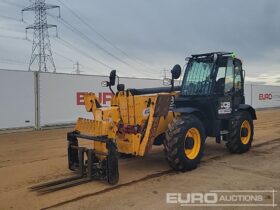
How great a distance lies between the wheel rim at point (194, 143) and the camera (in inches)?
342

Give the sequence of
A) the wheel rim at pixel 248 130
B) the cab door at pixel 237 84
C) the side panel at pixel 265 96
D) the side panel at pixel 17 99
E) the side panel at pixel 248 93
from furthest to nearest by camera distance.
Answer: the side panel at pixel 265 96
the side panel at pixel 248 93
the side panel at pixel 17 99
the wheel rim at pixel 248 130
the cab door at pixel 237 84

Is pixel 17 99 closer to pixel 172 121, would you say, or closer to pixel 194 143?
pixel 172 121

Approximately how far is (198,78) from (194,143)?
6.61ft

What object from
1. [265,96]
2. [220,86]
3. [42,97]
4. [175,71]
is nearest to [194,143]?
[175,71]

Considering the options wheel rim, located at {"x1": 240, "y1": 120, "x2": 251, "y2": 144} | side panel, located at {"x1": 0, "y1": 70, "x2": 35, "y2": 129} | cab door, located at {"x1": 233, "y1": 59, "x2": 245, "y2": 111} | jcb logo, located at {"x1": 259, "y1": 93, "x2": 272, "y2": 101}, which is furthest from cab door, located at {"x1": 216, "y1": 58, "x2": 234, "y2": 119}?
jcb logo, located at {"x1": 259, "y1": 93, "x2": 272, "y2": 101}

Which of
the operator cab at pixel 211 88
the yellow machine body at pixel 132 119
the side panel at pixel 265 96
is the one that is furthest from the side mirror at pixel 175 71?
the side panel at pixel 265 96

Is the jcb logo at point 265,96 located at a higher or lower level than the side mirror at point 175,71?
lower

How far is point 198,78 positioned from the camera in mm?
10148

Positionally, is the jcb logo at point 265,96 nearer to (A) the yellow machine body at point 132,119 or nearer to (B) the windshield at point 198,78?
(B) the windshield at point 198,78

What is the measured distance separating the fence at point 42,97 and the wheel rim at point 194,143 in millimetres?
10021

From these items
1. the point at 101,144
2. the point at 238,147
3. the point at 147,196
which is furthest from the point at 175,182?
the point at 238,147

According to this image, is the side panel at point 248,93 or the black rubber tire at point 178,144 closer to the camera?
the black rubber tire at point 178,144

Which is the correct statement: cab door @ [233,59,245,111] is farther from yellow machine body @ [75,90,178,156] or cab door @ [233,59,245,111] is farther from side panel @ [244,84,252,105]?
side panel @ [244,84,252,105]

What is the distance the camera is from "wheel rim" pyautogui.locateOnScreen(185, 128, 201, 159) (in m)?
8.68
